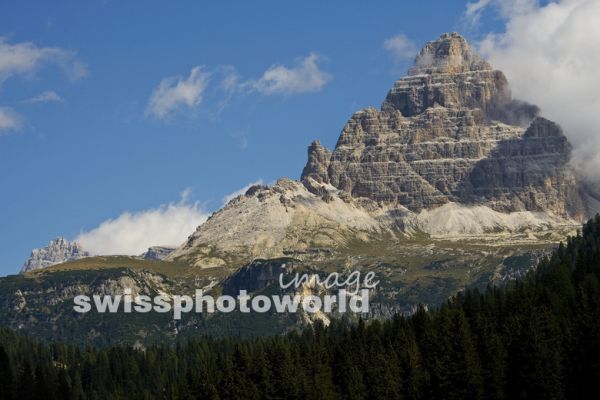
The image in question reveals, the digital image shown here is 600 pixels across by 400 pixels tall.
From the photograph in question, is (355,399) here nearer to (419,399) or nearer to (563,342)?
(419,399)

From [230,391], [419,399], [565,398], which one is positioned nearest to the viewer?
[565,398]

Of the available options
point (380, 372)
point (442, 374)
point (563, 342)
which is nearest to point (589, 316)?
point (563, 342)

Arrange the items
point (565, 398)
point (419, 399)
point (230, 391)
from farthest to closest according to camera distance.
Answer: point (230, 391) < point (419, 399) < point (565, 398)

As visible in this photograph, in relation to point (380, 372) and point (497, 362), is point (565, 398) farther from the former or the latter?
point (380, 372)

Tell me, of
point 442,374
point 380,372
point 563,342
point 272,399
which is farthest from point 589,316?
point 272,399

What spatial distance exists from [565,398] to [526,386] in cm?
609

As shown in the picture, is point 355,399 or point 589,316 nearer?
point 589,316

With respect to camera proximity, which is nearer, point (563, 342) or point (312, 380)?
point (563, 342)

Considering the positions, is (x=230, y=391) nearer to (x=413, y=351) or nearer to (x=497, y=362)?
(x=413, y=351)

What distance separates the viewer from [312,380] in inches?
7869

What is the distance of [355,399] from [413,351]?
11.3 metres

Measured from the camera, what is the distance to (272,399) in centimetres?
19388

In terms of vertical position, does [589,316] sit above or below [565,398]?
above

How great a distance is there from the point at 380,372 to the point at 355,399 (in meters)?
5.84
